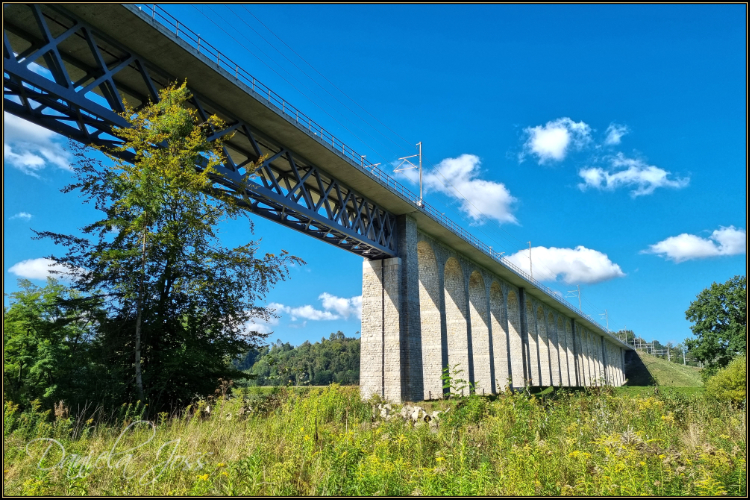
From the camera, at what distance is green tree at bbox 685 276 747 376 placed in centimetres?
3838

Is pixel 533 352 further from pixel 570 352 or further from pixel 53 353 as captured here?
pixel 53 353

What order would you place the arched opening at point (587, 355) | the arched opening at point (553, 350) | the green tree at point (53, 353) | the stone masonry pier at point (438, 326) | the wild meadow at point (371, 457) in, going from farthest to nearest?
the arched opening at point (587, 355), the arched opening at point (553, 350), the stone masonry pier at point (438, 326), the green tree at point (53, 353), the wild meadow at point (371, 457)

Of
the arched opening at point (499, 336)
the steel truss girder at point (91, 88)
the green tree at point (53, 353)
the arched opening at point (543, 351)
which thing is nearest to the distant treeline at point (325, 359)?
the arched opening at point (499, 336)

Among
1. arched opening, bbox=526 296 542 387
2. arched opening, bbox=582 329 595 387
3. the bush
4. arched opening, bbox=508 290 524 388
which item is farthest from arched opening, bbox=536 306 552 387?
the bush

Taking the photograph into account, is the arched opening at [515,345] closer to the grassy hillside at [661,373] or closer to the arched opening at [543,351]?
the arched opening at [543,351]

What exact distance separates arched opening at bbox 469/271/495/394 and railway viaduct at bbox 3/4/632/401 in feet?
0.30

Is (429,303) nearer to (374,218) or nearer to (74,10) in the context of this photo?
(374,218)

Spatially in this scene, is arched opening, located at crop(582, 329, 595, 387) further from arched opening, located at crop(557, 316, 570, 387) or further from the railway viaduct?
the railway viaduct

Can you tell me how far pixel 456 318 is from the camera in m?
31.3

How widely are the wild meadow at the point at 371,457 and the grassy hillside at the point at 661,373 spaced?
207 ft

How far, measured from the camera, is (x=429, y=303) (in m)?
28.2

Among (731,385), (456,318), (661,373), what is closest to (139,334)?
(731,385)

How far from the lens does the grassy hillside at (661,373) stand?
6909 centimetres

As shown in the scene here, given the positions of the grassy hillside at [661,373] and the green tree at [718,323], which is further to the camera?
the grassy hillside at [661,373]
